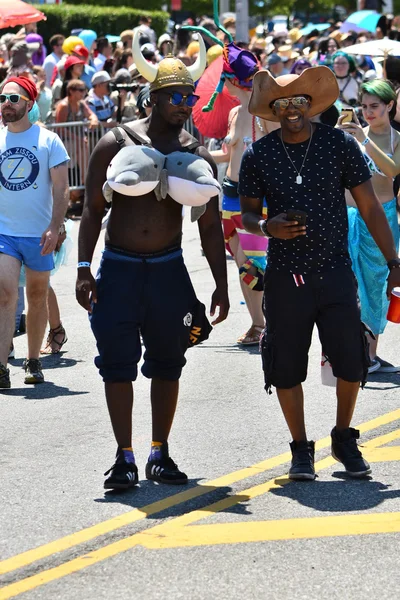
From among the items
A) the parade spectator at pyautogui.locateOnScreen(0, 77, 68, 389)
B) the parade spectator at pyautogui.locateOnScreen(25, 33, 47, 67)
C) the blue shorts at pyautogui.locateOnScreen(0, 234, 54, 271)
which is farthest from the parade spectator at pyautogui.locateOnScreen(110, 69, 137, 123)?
the blue shorts at pyautogui.locateOnScreen(0, 234, 54, 271)

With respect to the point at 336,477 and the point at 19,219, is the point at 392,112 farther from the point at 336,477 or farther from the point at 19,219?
the point at 336,477

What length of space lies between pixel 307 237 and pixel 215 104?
15.3ft

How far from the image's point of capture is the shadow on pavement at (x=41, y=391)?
810 cm

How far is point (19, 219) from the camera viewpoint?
327 inches

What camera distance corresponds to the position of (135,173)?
5613mm

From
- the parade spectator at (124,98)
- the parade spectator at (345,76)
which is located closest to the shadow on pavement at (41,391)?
the parade spectator at (124,98)

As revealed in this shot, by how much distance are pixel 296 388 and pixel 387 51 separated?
34.8 feet

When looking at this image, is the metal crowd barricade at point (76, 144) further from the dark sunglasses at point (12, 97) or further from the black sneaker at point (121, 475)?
the black sneaker at point (121, 475)

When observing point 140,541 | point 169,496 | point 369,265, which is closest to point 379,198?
point 369,265

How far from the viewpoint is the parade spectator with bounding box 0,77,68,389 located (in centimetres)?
820

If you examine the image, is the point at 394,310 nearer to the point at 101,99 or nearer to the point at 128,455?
the point at 128,455

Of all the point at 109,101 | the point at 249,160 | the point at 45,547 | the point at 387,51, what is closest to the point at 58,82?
the point at 109,101

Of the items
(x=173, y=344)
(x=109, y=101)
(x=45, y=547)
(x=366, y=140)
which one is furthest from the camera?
(x=109, y=101)

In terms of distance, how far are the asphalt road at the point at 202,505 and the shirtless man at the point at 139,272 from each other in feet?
1.14
